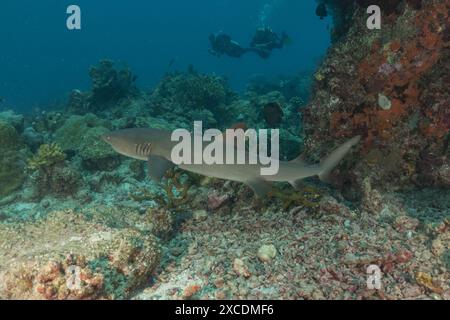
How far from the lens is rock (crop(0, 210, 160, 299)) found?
329 centimetres

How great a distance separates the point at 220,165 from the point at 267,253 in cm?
132

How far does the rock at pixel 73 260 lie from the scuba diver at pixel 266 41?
2129 cm

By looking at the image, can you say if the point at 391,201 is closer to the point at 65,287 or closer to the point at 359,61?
the point at 359,61

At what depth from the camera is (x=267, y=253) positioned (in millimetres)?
4410

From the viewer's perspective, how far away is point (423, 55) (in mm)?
5742

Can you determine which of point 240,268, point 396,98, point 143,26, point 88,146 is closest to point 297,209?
point 240,268

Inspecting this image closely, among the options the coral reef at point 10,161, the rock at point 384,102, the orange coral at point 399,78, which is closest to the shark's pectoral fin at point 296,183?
the orange coral at point 399,78

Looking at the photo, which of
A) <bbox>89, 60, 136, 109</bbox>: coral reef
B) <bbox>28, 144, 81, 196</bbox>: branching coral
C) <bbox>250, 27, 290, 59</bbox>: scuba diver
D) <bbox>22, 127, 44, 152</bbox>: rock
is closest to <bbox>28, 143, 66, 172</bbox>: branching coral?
<bbox>28, 144, 81, 196</bbox>: branching coral

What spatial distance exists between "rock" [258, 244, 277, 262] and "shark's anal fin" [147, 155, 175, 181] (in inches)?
64.0

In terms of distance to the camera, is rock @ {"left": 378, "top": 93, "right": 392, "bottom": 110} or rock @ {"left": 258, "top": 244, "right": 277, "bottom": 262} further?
rock @ {"left": 378, "top": 93, "right": 392, "bottom": 110}

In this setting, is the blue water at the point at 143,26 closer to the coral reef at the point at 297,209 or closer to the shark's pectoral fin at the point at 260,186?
the coral reef at the point at 297,209

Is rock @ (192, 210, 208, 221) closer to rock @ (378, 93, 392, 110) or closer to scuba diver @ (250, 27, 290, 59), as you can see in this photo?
rock @ (378, 93, 392, 110)

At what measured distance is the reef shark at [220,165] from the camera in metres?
4.98
